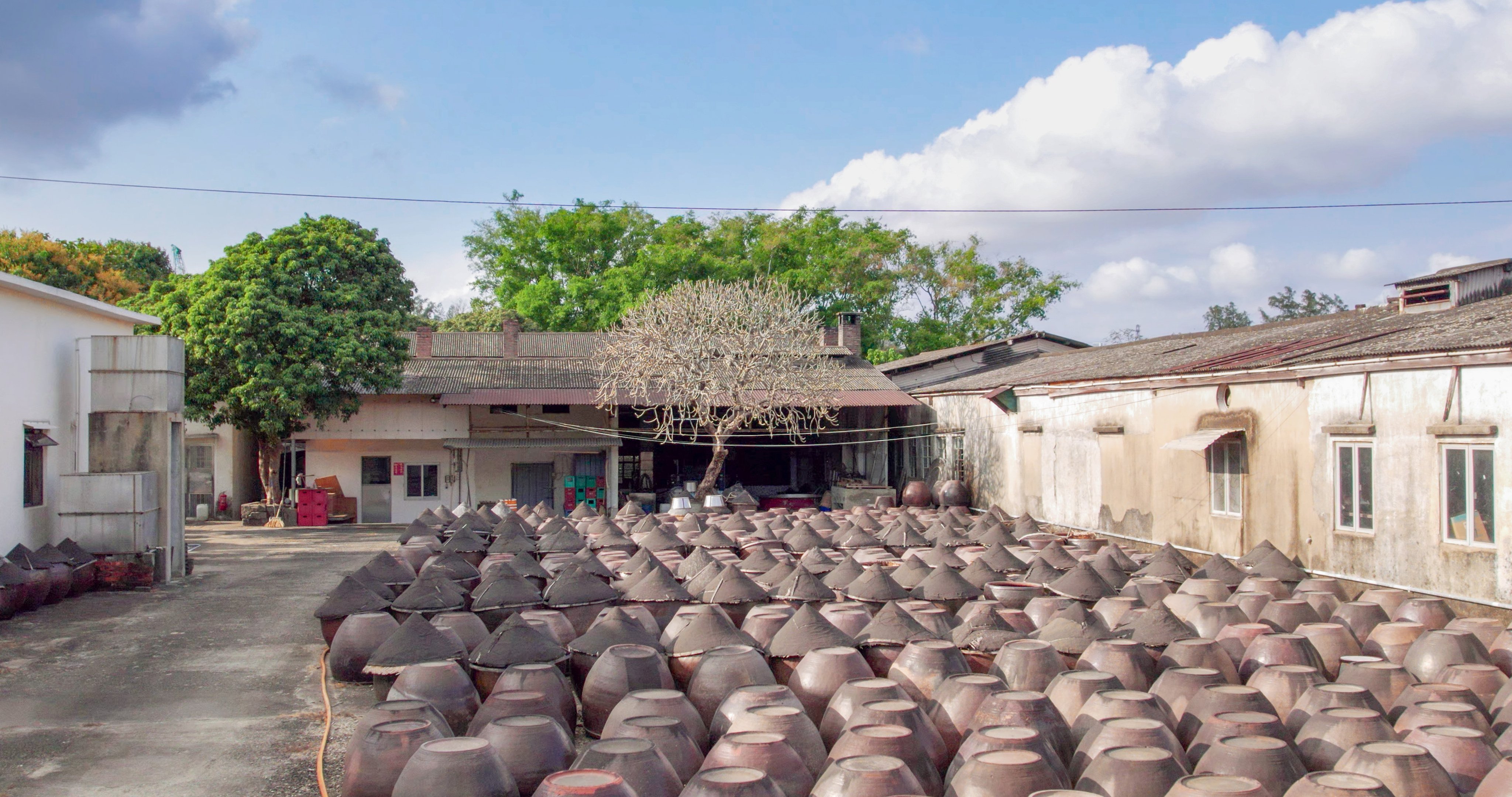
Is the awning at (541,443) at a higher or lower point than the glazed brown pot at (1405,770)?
higher

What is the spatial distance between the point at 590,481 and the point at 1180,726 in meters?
21.4

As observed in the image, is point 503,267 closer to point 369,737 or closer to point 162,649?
point 162,649

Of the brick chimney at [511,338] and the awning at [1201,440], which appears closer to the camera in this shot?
the awning at [1201,440]

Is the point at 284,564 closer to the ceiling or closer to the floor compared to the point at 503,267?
closer to the floor

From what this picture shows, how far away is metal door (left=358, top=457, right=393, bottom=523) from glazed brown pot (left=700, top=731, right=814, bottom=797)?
22791mm

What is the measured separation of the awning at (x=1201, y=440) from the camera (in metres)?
13.5

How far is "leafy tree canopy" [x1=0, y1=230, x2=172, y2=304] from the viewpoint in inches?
1133

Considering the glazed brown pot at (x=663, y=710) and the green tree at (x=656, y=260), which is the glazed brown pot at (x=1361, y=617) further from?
the green tree at (x=656, y=260)

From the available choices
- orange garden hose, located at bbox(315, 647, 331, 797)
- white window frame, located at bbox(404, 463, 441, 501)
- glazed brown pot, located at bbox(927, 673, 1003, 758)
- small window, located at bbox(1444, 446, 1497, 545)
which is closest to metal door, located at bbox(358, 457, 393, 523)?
white window frame, located at bbox(404, 463, 441, 501)

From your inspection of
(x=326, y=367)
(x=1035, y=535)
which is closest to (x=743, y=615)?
(x=1035, y=535)

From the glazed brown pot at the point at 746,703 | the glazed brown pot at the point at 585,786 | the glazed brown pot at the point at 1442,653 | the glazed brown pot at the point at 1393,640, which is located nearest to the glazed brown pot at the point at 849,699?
the glazed brown pot at the point at 746,703

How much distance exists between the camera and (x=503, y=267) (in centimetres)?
4153

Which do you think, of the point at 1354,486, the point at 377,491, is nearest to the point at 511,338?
the point at 377,491

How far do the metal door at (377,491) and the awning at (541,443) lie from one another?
1770 millimetres
